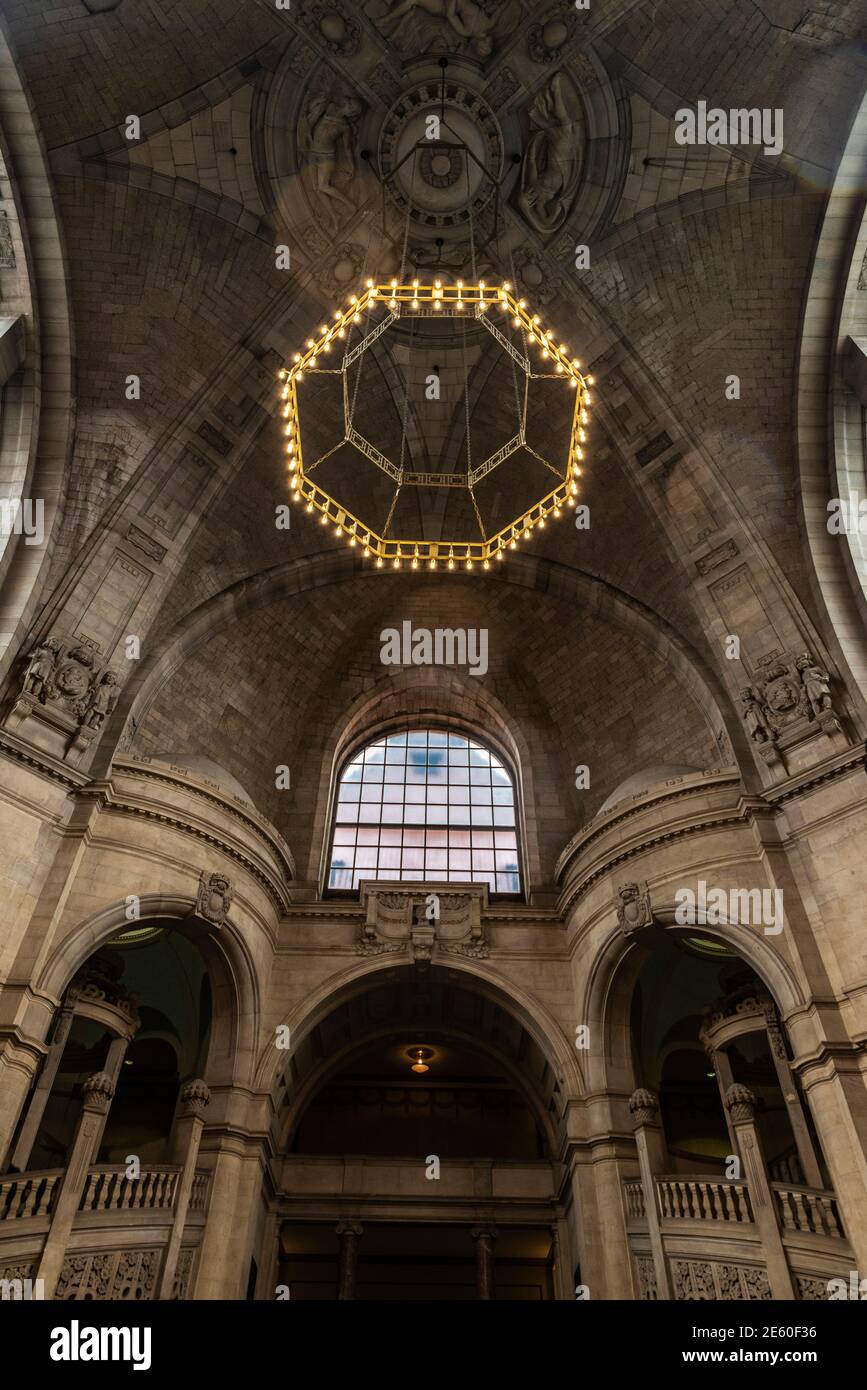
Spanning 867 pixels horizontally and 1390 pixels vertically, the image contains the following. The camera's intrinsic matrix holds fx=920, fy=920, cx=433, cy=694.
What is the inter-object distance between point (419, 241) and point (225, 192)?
Answer: 3117 millimetres

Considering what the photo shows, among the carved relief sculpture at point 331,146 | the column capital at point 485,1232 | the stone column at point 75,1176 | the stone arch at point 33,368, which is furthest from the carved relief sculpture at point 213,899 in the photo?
the carved relief sculpture at point 331,146

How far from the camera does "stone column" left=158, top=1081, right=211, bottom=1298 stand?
10430mm

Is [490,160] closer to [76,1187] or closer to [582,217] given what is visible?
[582,217]

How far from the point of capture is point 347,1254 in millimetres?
13469

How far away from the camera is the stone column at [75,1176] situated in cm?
990

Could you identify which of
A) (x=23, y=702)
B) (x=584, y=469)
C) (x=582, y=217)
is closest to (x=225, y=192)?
(x=582, y=217)

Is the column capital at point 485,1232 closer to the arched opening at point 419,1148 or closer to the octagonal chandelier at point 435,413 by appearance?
the arched opening at point 419,1148

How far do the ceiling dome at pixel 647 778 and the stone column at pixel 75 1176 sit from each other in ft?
25.6

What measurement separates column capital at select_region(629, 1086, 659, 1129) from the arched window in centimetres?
492

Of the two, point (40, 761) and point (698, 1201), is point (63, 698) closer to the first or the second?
point (40, 761)

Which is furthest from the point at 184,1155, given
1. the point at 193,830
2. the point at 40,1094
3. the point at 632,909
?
the point at 632,909

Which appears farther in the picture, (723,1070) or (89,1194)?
(723,1070)

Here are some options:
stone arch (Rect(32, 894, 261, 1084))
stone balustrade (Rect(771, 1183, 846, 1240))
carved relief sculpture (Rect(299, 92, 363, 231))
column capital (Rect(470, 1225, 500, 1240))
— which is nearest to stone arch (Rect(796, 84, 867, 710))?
stone balustrade (Rect(771, 1183, 846, 1240))

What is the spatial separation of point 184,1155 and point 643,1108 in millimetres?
5715
